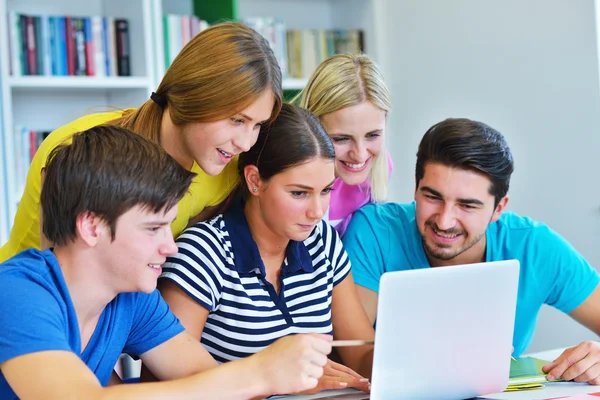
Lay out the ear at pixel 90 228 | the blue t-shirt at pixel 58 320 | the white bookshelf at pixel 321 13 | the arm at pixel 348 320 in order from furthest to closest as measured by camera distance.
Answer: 1. the white bookshelf at pixel 321 13
2. the arm at pixel 348 320
3. the ear at pixel 90 228
4. the blue t-shirt at pixel 58 320

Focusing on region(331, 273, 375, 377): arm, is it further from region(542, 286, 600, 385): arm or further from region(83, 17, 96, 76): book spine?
region(83, 17, 96, 76): book spine

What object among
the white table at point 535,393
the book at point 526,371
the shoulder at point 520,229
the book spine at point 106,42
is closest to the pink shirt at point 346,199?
the shoulder at point 520,229

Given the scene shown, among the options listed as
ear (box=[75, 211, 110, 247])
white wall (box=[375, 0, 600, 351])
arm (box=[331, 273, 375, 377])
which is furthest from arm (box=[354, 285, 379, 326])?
white wall (box=[375, 0, 600, 351])

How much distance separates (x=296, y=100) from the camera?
85.7 inches

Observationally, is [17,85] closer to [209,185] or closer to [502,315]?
[209,185]

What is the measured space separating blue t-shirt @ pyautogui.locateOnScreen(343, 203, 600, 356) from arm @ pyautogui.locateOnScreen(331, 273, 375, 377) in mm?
163

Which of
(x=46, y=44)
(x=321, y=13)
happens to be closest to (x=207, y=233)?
(x=46, y=44)

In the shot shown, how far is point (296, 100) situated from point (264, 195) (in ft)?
1.98

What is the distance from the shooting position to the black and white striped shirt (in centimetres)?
155

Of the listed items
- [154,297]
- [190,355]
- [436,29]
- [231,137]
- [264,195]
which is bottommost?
[190,355]

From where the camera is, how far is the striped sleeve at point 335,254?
1.77 m

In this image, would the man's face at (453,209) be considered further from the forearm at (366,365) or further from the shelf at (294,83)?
the shelf at (294,83)

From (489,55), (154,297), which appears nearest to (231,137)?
(154,297)

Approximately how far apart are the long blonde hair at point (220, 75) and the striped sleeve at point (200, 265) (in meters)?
0.25
